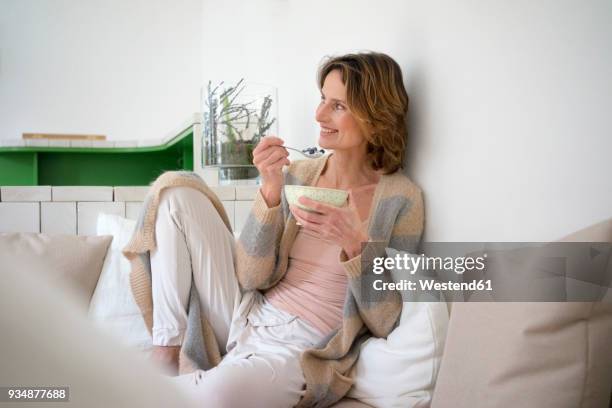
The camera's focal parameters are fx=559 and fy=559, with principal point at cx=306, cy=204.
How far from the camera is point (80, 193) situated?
2227mm

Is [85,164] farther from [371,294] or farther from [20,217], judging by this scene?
[371,294]

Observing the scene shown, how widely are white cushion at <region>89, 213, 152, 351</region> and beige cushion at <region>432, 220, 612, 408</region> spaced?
118 centimetres

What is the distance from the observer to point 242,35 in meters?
3.73

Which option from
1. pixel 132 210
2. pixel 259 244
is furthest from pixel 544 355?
pixel 132 210

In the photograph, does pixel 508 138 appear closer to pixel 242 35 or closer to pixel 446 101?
pixel 446 101

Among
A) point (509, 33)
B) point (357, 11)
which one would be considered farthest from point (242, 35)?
point (509, 33)

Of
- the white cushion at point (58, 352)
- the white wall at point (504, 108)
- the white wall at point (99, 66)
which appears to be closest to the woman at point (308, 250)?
the white wall at point (504, 108)

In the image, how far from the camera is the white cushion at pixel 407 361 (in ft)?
3.86

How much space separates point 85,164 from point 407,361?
12.0ft

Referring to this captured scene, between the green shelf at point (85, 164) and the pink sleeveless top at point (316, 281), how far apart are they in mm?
2486

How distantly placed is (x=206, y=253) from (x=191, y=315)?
17 cm

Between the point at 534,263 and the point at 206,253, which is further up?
the point at 534,263

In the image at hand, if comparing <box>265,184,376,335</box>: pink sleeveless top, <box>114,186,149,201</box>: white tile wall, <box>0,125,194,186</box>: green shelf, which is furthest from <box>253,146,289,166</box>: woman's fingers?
<box>0,125,194,186</box>: green shelf

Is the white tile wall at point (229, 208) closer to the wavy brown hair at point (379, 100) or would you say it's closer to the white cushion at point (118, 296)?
the white cushion at point (118, 296)
